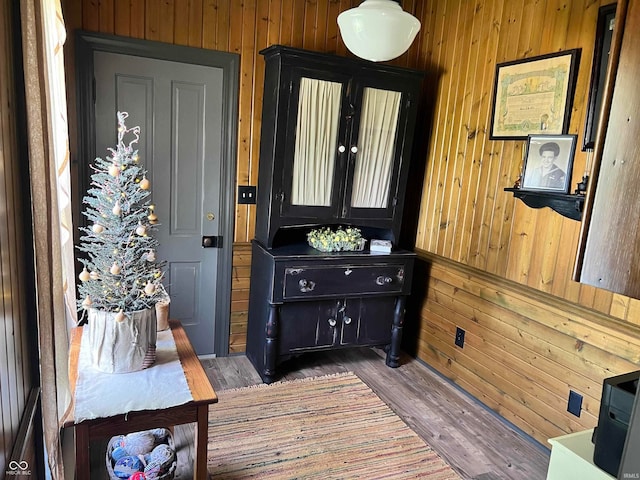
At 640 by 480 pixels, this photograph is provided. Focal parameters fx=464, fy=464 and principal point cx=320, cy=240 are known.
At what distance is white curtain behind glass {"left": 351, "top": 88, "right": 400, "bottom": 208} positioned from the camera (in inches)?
122

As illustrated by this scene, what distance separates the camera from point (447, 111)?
10.5ft

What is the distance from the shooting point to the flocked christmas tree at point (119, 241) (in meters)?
1.54

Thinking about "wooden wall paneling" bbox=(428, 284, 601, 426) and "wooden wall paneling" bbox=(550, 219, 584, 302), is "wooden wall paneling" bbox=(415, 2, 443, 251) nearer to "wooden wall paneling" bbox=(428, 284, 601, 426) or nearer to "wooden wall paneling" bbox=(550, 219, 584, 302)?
"wooden wall paneling" bbox=(428, 284, 601, 426)

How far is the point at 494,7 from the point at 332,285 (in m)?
1.97

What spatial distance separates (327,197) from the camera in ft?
10.2

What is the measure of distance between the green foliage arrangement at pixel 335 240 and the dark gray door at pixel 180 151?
68 centimetres

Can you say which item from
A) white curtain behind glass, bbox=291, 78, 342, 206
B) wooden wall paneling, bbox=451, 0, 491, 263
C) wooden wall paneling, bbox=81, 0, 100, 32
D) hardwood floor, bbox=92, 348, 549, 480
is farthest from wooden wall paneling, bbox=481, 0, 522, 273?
wooden wall paneling, bbox=81, 0, 100, 32

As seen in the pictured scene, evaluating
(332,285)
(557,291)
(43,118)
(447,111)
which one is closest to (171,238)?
(332,285)

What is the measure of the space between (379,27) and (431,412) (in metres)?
2.17

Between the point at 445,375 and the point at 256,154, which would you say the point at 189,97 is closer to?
the point at 256,154

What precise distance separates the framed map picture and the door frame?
1.67 meters

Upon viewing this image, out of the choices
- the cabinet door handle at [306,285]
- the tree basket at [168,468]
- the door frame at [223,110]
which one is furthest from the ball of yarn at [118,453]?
the door frame at [223,110]

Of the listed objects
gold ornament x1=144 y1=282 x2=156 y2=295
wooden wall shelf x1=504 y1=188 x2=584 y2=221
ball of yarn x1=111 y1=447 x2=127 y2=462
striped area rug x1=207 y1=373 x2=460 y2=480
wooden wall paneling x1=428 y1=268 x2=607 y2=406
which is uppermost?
wooden wall shelf x1=504 y1=188 x2=584 y2=221

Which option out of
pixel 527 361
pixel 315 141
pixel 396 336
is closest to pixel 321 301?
pixel 396 336
